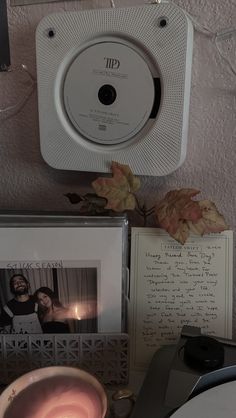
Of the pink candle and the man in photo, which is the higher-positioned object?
the man in photo

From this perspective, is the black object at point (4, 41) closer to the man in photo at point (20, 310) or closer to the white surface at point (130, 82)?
the white surface at point (130, 82)

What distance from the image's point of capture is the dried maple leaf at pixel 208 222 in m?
0.56

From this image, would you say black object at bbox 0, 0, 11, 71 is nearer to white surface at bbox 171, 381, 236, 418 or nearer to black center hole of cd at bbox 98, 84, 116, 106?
black center hole of cd at bbox 98, 84, 116, 106

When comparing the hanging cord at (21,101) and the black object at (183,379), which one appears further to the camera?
the hanging cord at (21,101)

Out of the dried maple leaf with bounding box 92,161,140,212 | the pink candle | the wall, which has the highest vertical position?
the wall

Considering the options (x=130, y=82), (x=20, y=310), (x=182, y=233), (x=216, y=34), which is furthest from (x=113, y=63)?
(x=20, y=310)

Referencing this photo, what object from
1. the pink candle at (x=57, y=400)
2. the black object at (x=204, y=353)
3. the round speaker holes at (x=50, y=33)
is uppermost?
the round speaker holes at (x=50, y=33)

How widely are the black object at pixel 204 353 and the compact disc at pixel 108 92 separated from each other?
10.8 inches

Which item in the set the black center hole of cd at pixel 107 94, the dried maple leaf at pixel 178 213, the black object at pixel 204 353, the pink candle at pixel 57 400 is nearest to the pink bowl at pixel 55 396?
the pink candle at pixel 57 400

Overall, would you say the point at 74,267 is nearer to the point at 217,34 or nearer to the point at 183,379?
the point at 183,379

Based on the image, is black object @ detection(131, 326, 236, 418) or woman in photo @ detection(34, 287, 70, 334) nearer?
black object @ detection(131, 326, 236, 418)

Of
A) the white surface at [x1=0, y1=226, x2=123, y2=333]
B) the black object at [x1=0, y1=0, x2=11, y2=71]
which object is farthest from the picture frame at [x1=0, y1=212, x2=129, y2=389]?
the black object at [x1=0, y1=0, x2=11, y2=71]

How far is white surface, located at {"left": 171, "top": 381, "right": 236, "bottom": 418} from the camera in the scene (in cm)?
42

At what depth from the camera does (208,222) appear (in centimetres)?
56
